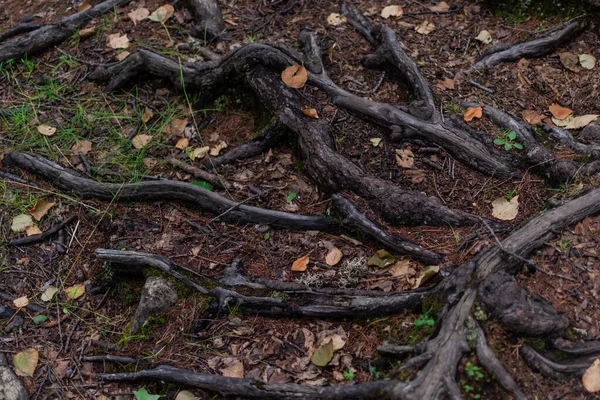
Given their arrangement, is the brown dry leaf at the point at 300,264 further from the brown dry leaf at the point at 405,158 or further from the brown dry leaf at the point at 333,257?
the brown dry leaf at the point at 405,158

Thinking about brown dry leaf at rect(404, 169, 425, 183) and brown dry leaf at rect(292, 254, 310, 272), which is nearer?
brown dry leaf at rect(292, 254, 310, 272)

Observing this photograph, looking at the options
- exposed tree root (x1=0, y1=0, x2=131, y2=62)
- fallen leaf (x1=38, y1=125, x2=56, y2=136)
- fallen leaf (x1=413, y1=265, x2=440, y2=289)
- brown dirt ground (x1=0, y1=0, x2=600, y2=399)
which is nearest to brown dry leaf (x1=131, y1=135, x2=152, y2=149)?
brown dirt ground (x1=0, y1=0, x2=600, y2=399)

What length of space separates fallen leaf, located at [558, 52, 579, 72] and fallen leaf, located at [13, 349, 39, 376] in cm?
448

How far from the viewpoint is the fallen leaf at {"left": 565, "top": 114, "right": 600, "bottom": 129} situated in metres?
3.95

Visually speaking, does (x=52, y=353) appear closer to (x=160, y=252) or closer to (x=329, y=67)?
(x=160, y=252)

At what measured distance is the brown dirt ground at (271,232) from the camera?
307cm

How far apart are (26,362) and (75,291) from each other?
0.54m

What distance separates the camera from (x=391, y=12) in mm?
5090

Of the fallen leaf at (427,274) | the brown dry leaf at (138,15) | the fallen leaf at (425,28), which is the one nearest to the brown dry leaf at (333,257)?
the fallen leaf at (427,274)

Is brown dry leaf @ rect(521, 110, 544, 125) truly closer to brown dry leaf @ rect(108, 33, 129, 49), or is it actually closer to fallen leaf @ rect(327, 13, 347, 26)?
fallen leaf @ rect(327, 13, 347, 26)

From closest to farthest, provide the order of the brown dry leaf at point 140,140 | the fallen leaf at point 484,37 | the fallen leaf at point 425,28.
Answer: the brown dry leaf at point 140,140, the fallen leaf at point 484,37, the fallen leaf at point 425,28

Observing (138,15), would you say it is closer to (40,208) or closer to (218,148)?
(218,148)

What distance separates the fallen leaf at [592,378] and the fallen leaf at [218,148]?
2938mm

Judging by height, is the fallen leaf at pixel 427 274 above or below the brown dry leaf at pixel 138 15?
below
